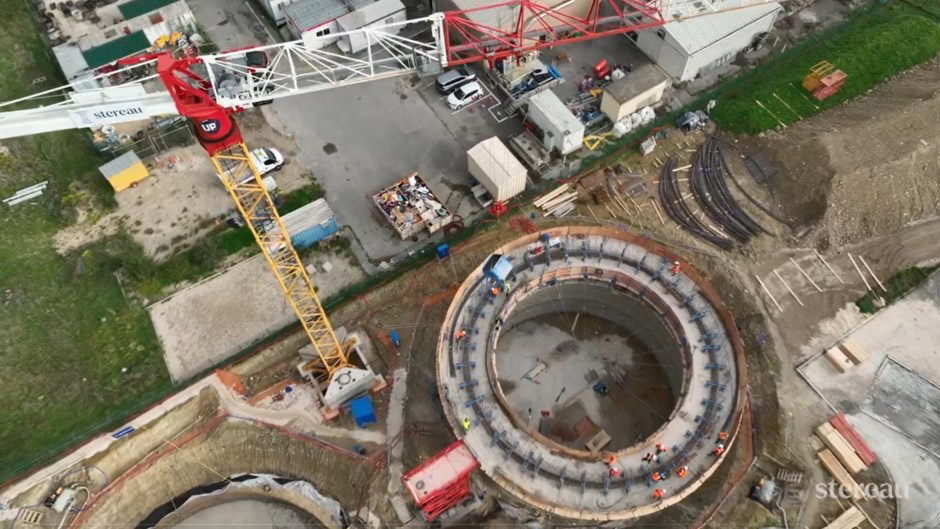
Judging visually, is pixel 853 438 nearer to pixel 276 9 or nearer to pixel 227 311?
pixel 227 311

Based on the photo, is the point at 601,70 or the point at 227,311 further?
the point at 601,70

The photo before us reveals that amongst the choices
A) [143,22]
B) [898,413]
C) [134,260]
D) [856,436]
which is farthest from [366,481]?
[143,22]

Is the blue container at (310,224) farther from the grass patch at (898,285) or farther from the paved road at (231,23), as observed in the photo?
the grass patch at (898,285)

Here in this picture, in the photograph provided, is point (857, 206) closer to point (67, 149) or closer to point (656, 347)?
point (656, 347)

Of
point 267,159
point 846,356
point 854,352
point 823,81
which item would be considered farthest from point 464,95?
point 854,352

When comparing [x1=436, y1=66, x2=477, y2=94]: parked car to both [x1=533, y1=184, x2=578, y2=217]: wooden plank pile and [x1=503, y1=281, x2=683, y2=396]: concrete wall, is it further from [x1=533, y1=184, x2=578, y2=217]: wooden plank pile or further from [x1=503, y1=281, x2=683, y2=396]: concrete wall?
[x1=503, y1=281, x2=683, y2=396]: concrete wall

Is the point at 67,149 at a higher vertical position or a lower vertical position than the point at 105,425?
higher
